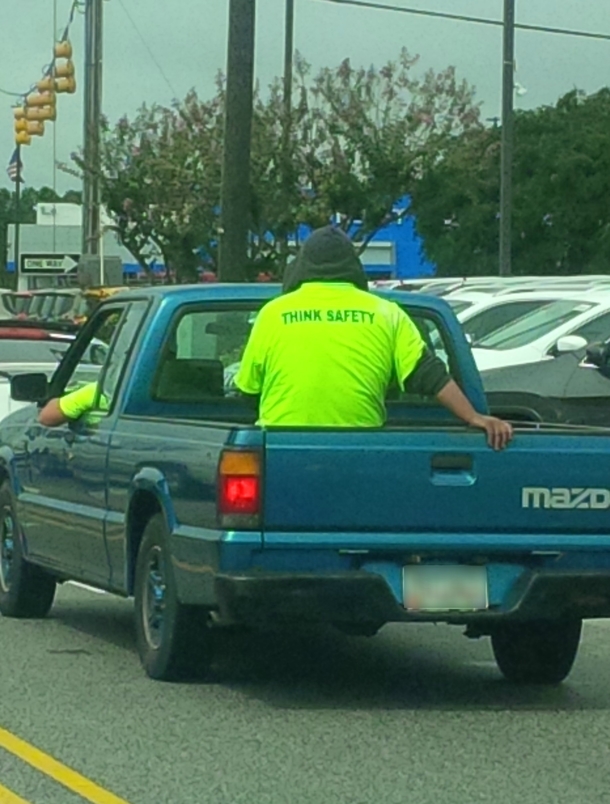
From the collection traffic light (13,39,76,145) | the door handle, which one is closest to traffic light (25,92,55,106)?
traffic light (13,39,76,145)

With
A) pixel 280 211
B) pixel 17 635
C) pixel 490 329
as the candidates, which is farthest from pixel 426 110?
pixel 17 635

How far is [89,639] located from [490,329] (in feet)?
44.6

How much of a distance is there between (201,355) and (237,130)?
12051mm

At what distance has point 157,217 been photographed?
3888 centimetres

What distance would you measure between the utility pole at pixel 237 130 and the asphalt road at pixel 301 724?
1127 cm

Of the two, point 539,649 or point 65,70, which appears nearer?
point 539,649

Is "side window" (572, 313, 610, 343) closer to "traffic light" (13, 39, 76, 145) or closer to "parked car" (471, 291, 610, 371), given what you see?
"parked car" (471, 291, 610, 371)

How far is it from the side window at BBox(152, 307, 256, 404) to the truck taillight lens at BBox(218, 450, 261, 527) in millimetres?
1695

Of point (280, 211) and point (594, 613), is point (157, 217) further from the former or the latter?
point (594, 613)

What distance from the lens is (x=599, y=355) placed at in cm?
1853

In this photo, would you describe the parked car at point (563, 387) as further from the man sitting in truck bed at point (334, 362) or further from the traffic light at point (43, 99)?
the traffic light at point (43, 99)

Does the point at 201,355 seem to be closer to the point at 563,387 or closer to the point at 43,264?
the point at 563,387

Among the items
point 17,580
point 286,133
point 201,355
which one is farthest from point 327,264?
point 286,133

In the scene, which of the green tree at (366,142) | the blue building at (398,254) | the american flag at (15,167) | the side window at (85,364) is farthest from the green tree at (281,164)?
the blue building at (398,254)
